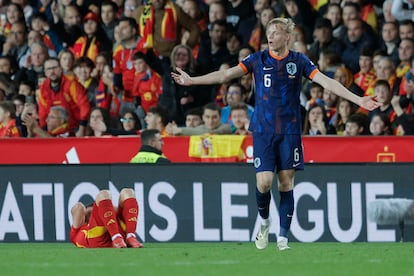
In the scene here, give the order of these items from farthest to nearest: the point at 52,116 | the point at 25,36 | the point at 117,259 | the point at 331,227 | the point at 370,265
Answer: the point at 25,36, the point at 52,116, the point at 331,227, the point at 117,259, the point at 370,265

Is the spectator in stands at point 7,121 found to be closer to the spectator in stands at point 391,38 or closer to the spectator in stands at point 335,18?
the spectator in stands at point 335,18

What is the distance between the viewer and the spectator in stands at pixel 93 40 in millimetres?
21078

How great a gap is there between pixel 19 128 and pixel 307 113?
4.21 meters

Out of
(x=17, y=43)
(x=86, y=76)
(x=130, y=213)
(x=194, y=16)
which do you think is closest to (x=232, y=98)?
(x=194, y=16)

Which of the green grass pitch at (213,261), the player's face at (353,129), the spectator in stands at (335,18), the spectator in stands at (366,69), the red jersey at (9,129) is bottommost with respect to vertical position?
the green grass pitch at (213,261)

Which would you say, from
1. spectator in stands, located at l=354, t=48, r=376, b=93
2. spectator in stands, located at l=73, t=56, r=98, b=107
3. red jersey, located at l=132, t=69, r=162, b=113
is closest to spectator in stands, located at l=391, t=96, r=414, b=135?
spectator in stands, located at l=354, t=48, r=376, b=93

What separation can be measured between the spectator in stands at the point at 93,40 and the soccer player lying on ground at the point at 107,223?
8.08 m

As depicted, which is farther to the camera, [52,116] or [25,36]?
[25,36]

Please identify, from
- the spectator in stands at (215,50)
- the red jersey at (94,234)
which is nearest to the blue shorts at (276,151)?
the red jersey at (94,234)

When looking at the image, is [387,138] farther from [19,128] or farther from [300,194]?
[19,128]

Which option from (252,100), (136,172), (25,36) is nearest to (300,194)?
(136,172)

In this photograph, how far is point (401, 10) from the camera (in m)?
18.6

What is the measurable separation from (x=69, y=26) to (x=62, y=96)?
2.35 m

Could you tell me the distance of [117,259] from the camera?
1090cm
